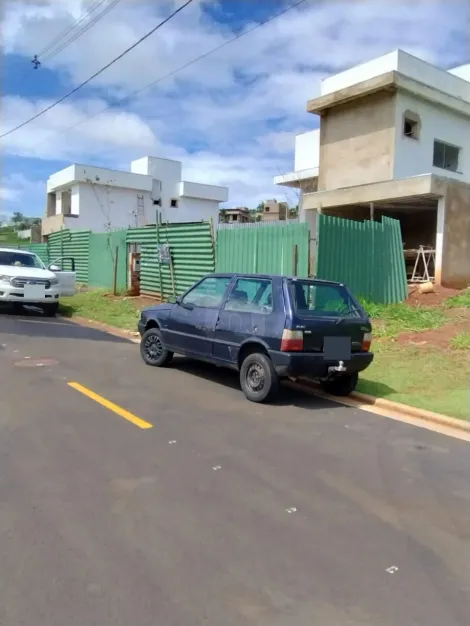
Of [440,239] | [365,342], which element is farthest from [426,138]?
[365,342]

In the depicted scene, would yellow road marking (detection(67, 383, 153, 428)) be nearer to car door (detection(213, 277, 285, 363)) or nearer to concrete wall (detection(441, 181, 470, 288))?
car door (detection(213, 277, 285, 363))

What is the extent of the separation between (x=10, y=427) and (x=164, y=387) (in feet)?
7.32

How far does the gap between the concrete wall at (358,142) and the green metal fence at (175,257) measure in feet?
23.9

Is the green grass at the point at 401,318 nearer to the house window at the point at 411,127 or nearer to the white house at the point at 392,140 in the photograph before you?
the white house at the point at 392,140

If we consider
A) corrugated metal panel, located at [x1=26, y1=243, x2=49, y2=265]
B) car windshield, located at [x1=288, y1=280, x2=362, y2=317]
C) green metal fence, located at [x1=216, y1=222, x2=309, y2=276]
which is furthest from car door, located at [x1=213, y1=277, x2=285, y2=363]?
corrugated metal panel, located at [x1=26, y1=243, x2=49, y2=265]

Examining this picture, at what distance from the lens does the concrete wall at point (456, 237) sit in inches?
585

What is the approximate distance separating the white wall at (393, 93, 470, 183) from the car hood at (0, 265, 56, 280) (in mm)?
11974

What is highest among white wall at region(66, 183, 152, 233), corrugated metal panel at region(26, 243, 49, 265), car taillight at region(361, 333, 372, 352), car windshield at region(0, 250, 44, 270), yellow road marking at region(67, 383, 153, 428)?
white wall at region(66, 183, 152, 233)

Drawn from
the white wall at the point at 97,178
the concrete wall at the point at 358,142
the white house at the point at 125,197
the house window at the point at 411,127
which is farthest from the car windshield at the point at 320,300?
the white wall at the point at 97,178

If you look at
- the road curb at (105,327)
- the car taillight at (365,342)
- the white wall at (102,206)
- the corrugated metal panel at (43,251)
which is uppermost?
the white wall at (102,206)

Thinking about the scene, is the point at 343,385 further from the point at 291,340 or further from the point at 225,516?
the point at 225,516

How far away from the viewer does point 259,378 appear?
649cm

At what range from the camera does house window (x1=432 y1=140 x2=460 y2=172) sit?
68.4 ft

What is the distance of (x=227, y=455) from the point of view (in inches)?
182
